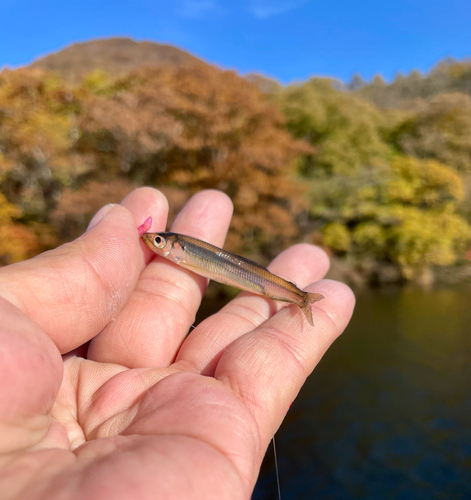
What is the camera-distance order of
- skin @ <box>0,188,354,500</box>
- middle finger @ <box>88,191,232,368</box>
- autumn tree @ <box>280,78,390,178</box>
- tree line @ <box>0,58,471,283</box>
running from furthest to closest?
autumn tree @ <box>280,78,390,178</box>
tree line @ <box>0,58,471,283</box>
middle finger @ <box>88,191,232,368</box>
skin @ <box>0,188,354,500</box>

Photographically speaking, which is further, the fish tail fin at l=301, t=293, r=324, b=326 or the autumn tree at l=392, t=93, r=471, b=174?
the autumn tree at l=392, t=93, r=471, b=174

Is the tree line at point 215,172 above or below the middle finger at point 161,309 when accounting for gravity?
above

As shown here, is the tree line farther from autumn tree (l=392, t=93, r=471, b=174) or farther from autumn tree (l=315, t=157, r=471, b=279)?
autumn tree (l=392, t=93, r=471, b=174)

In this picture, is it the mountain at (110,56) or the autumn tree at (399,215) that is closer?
the autumn tree at (399,215)

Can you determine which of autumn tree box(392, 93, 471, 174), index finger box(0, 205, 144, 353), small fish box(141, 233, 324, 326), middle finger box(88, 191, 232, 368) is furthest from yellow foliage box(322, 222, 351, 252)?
index finger box(0, 205, 144, 353)

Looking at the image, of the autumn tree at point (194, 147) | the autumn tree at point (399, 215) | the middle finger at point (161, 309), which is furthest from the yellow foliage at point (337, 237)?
the middle finger at point (161, 309)

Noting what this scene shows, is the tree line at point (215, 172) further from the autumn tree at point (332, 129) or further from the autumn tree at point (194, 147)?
the autumn tree at point (332, 129)

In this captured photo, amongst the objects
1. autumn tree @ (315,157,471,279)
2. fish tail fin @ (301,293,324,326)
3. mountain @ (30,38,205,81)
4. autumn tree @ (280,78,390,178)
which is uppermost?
mountain @ (30,38,205,81)

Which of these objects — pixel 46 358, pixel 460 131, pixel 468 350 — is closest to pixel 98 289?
pixel 46 358
